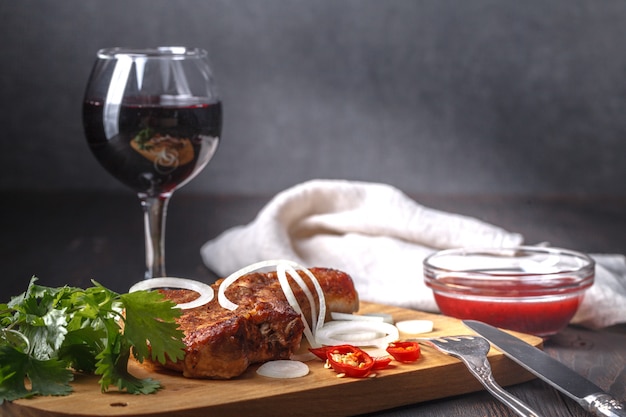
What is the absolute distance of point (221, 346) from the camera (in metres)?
1.87

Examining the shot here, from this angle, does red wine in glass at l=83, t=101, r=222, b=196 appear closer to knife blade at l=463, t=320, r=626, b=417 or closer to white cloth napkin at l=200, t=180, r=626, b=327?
white cloth napkin at l=200, t=180, r=626, b=327

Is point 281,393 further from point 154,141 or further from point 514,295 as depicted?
point 154,141

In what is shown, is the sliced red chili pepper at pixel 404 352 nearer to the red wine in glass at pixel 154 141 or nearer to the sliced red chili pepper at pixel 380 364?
the sliced red chili pepper at pixel 380 364

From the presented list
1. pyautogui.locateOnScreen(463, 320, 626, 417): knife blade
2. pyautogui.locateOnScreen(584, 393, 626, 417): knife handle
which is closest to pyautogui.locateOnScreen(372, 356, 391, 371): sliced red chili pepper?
pyautogui.locateOnScreen(463, 320, 626, 417): knife blade

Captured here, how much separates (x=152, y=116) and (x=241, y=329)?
3.06 ft

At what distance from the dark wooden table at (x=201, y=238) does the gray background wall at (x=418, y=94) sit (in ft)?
1.12

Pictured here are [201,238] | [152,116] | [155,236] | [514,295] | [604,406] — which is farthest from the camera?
[201,238]

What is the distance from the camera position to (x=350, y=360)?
195cm

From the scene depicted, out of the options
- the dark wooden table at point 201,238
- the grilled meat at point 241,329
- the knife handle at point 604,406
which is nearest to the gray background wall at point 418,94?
the dark wooden table at point 201,238

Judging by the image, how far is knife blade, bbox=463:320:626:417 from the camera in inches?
71.2

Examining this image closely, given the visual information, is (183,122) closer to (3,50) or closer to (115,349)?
(115,349)

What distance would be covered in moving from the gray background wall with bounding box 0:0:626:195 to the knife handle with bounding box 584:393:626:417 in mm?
3863

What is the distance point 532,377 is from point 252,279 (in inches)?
27.9

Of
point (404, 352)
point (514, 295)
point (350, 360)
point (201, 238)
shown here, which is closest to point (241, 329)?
point (350, 360)
